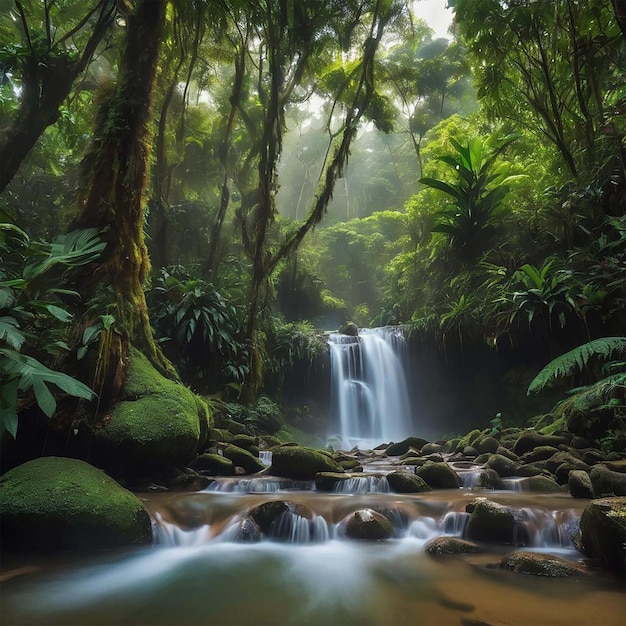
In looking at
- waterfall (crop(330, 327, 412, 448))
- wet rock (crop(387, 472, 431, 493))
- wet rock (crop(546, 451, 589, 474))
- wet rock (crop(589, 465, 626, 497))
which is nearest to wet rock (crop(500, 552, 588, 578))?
wet rock (crop(589, 465, 626, 497))

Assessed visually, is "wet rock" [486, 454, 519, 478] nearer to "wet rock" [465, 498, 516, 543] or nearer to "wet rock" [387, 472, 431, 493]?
"wet rock" [387, 472, 431, 493]

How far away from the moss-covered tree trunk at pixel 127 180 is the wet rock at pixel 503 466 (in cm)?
465

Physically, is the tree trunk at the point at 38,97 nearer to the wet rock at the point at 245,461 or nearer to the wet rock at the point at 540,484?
the wet rock at the point at 245,461

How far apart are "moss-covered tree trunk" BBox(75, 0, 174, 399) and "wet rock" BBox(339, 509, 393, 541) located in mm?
3013

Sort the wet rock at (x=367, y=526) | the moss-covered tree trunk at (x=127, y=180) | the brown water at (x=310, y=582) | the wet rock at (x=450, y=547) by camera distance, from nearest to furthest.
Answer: the brown water at (x=310, y=582)
the wet rock at (x=450, y=547)
the wet rock at (x=367, y=526)
the moss-covered tree trunk at (x=127, y=180)

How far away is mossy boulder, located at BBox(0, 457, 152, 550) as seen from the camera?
3.18 metres

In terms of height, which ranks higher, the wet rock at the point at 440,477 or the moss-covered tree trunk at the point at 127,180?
the moss-covered tree trunk at the point at 127,180

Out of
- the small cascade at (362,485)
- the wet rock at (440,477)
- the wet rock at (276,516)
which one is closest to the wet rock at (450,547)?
the wet rock at (276,516)

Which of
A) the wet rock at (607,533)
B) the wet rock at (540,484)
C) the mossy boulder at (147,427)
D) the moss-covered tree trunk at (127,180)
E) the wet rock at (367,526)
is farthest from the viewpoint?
the moss-covered tree trunk at (127,180)

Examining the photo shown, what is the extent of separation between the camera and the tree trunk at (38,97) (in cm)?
716

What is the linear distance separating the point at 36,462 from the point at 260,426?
619 centimetres

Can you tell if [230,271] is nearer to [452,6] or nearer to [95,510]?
[452,6]

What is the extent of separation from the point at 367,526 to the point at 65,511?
248cm

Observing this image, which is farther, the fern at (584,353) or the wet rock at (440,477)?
the fern at (584,353)
